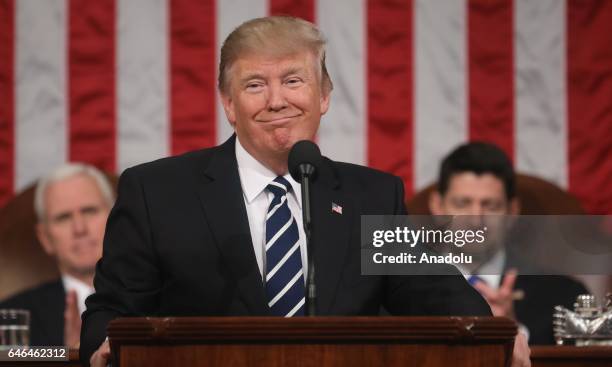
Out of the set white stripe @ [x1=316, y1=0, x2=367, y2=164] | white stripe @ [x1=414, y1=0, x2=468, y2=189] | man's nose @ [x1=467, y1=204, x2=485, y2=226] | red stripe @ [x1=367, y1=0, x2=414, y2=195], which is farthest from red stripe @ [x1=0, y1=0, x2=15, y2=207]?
man's nose @ [x1=467, y1=204, x2=485, y2=226]

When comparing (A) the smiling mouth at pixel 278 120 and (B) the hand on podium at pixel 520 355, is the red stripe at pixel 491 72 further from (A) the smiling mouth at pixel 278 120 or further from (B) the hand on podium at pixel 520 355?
(B) the hand on podium at pixel 520 355

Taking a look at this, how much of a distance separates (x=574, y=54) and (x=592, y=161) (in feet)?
1.62

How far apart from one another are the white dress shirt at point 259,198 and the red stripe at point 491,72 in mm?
2315

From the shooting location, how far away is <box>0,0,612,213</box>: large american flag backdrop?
15.8ft

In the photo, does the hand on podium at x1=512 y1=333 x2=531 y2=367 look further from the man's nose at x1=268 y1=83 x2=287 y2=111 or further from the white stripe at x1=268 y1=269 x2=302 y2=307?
the man's nose at x1=268 y1=83 x2=287 y2=111

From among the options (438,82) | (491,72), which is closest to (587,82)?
(491,72)

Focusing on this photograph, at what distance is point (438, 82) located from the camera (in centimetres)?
497

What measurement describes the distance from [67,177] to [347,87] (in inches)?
50.7

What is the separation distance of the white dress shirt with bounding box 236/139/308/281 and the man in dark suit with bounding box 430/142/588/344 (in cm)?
189

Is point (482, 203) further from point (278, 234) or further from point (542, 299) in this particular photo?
point (278, 234)

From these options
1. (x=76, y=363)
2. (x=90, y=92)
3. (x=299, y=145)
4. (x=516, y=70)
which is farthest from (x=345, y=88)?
(x=299, y=145)

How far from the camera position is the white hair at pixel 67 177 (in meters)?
4.69

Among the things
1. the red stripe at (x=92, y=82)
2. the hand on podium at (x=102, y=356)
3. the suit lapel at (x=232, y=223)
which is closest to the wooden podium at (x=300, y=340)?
the hand on podium at (x=102, y=356)

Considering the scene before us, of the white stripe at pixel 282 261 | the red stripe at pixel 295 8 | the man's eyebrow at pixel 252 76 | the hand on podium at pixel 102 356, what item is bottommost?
the hand on podium at pixel 102 356
